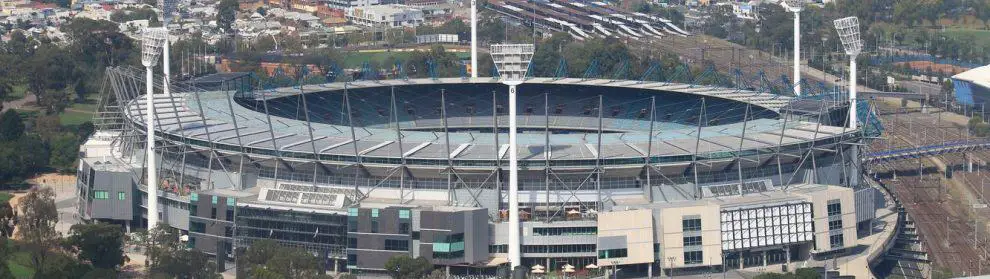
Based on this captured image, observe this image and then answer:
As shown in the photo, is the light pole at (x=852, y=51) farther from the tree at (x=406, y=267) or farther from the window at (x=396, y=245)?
the tree at (x=406, y=267)

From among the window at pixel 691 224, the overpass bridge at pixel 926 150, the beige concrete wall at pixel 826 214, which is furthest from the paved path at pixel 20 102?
the beige concrete wall at pixel 826 214

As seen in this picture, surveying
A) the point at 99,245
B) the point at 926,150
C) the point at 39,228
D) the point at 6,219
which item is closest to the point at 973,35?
the point at 926,150

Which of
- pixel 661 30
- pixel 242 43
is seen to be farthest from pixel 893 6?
pixel 242 43

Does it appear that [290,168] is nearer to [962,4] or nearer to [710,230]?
[710,230]

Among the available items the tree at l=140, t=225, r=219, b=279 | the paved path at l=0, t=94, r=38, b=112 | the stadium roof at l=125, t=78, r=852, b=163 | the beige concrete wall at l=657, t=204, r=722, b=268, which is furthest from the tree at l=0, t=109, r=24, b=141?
the beige concrete wall at l=657, t=204, r=722, b=268

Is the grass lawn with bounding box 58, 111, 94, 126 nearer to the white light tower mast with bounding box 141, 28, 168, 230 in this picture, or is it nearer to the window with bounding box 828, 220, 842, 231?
the white light tower mast with bounding box 141, 28, 168, 230

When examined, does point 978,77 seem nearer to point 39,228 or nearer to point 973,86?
point 973,86

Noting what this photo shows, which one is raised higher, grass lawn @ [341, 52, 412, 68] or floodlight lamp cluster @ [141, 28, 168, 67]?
floodlight lamp cluster @ [141, 28, 168, 67]
